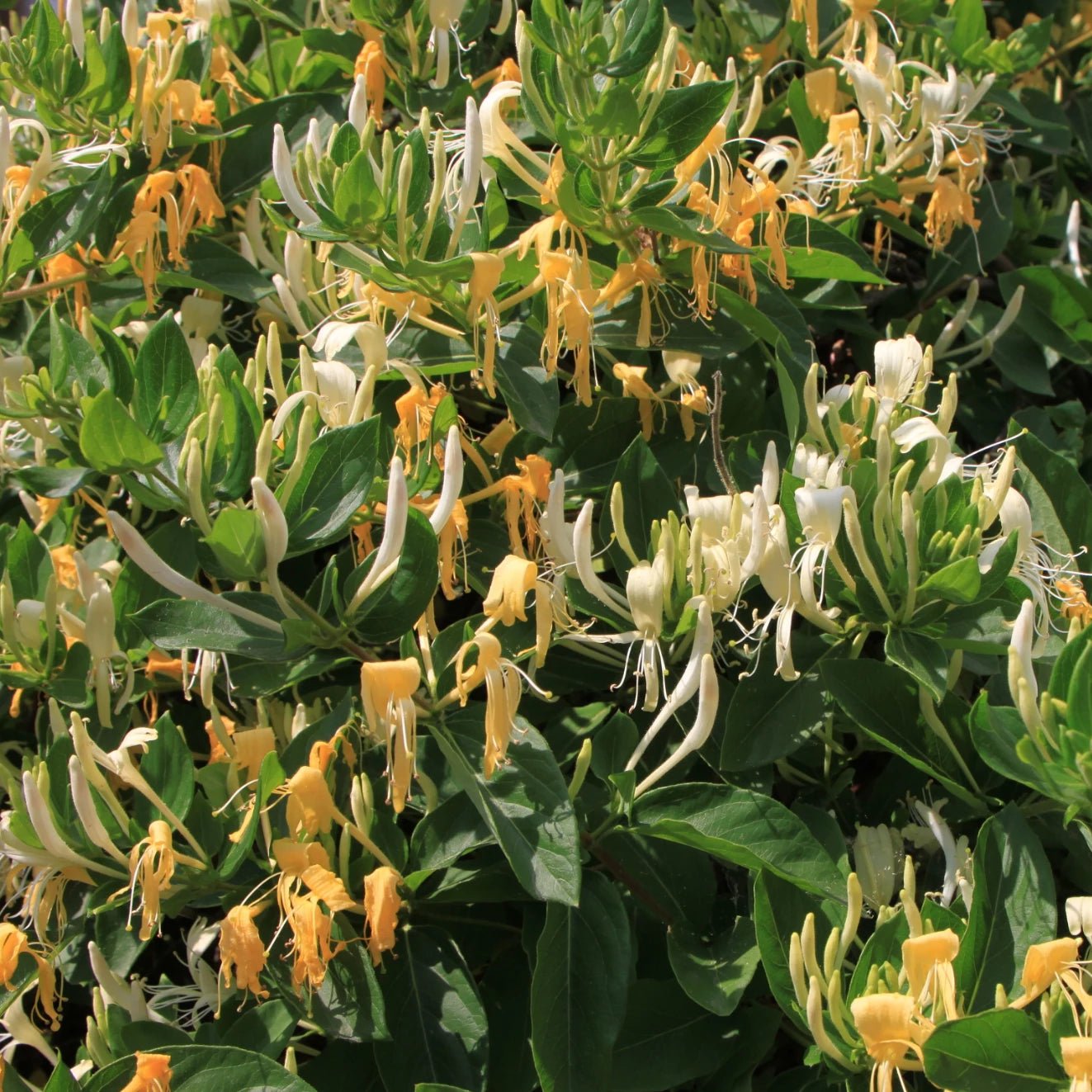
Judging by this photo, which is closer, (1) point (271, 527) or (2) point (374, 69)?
(1) point (271, 527)

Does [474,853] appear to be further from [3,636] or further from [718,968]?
[3,636]

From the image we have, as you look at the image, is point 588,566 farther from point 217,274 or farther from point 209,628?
point 217,274

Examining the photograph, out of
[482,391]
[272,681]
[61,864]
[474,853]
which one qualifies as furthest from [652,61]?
[61,864]

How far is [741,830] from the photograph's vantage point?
3.53 ft

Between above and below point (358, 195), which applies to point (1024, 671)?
below

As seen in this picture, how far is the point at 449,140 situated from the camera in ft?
4.52

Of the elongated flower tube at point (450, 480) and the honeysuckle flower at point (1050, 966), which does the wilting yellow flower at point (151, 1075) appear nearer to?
the elongated flower tube at point (450, 480)

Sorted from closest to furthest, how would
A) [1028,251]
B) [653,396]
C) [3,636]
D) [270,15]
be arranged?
[3,636] < [653,396] < [270,15] < [1028,251]

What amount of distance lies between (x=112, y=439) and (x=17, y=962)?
50cm

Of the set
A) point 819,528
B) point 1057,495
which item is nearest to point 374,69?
point 819,528

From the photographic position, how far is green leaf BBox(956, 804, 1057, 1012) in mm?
965

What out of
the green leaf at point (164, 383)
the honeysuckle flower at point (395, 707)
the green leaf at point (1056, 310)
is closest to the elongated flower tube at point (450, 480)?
the honeysuckle flower at point (395, 707)

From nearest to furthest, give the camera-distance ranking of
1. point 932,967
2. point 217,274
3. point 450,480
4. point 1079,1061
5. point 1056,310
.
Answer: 1. point 1079,1061
2. point 932,967
3. point 450,480
4. point 217,274
5. point 1056,310

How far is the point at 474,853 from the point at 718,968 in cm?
25
